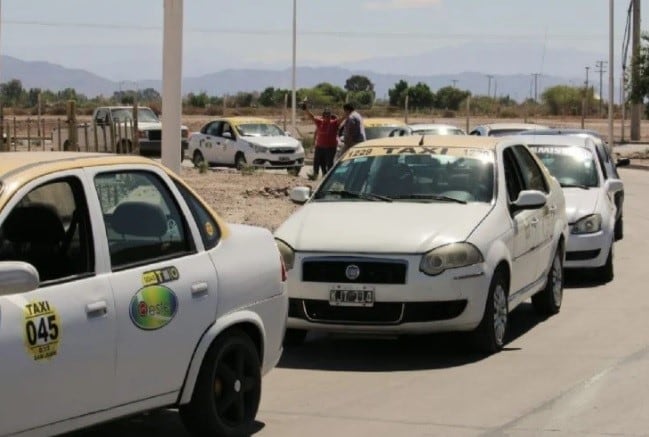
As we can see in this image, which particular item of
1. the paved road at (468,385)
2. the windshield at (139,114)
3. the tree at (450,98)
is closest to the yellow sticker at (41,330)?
the paved road at (468,385)

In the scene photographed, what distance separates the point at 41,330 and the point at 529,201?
19.2ft

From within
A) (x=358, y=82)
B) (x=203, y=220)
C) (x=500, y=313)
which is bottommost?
(x=500, y=313)

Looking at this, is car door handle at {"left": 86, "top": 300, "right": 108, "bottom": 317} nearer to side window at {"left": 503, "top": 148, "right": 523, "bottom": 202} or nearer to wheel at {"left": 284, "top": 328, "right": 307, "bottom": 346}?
wheel at {"left": 284, "top": 328, "right": 307, "bottom": 346}

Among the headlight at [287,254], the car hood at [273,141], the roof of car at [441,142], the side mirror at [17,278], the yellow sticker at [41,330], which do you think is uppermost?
the roof of car at [441,142]

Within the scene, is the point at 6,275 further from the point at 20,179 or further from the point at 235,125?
the point at 235,125

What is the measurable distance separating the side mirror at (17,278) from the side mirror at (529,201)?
5988 mm

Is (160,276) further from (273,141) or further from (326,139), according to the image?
(273,141)

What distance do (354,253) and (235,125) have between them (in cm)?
2693

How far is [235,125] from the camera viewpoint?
36219mm

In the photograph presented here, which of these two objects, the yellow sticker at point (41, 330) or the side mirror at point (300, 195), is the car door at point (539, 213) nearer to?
the side mirror at point (300, 195)

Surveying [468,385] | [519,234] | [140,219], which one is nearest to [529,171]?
[519,234]

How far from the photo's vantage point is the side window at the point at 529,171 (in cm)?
1176

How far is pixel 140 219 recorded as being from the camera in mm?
6625

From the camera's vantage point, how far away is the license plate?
31.2 ft
